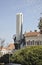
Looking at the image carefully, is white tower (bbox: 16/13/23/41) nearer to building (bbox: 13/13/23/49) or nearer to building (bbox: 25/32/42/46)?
building (bbox: 13/13/23/49)

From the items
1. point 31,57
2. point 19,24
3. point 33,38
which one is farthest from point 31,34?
point 31,57

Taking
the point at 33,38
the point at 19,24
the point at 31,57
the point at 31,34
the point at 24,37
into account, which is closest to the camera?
the point at 31,57

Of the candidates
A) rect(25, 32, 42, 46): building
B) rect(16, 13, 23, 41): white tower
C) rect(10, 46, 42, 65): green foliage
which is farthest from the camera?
rect(16, 13, 23, 41): white tower

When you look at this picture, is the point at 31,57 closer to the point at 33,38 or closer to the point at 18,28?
the point at 33,38

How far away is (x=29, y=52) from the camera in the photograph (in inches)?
1708

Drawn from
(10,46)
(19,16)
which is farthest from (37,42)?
(10,46)

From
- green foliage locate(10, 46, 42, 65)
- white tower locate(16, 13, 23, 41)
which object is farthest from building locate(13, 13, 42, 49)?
green foliage locate(10, 46, 42, 65)

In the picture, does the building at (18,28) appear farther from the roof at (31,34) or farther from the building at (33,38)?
the building at (33,38)

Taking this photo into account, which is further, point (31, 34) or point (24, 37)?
point (24, 37)

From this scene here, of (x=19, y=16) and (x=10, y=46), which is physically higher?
(x=19, y=16)

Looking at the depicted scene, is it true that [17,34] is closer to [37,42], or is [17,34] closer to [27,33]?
[27,33]

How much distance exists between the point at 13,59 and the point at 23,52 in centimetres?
243

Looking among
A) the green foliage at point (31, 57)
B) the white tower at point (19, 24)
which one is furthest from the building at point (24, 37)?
the green foliage at point (31, 57)

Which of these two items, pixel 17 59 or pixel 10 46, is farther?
pixel 10 46
